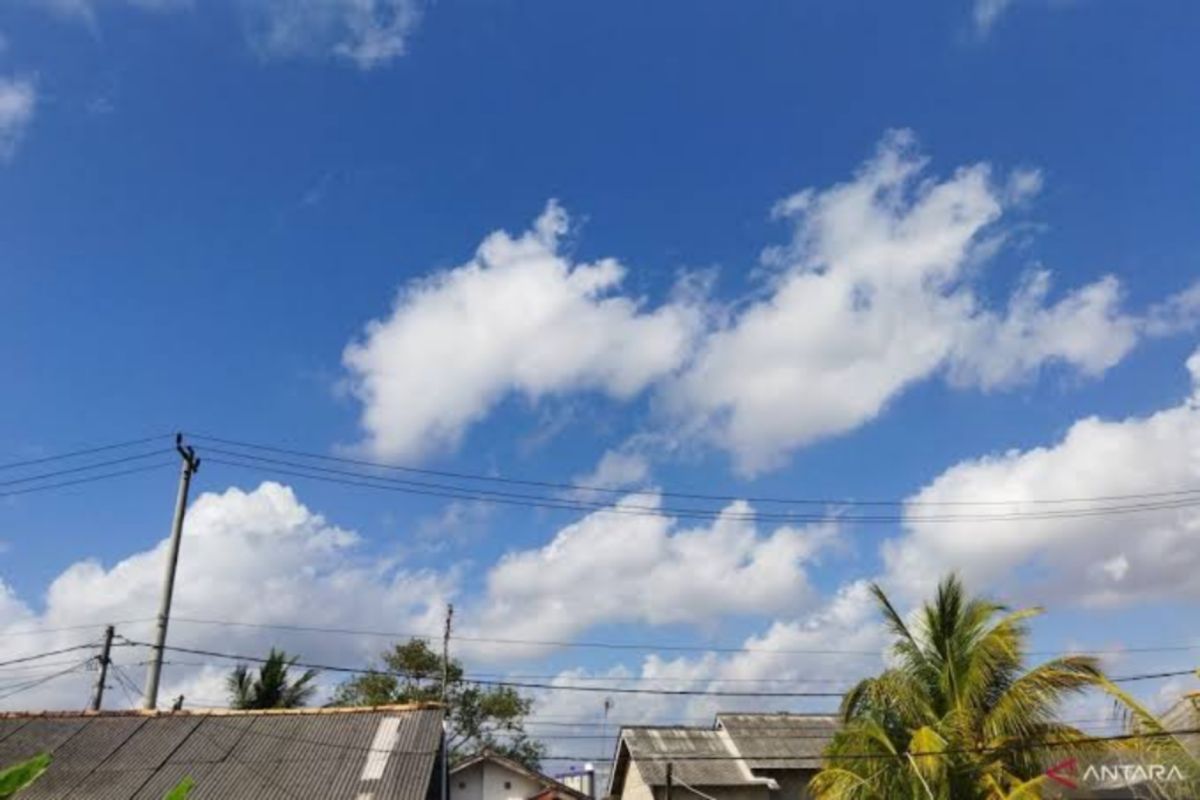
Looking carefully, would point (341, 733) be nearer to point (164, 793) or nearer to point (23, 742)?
point (164, 793)

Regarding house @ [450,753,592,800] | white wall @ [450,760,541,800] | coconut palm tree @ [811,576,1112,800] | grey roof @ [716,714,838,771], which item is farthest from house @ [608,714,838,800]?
coconut palm tree @ [811,576,1112,800]

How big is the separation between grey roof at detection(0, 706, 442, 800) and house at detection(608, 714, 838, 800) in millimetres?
12368

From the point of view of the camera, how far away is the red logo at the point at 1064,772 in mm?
17562

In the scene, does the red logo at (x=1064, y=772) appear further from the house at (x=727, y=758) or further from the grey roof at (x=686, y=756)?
the grey roof at (x=686, y=756)

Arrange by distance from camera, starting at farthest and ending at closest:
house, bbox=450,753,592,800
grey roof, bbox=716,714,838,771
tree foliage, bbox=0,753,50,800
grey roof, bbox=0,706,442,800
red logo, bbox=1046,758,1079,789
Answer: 1. house, bbox=450,753,592,800
2. grey roof, bbox=716,714,838,771
3. red logo, bbox=1046,758,1079,789
4. grey roof, bbox=0,706,442,800
5. tree foliage, bbox=0,753,50,800

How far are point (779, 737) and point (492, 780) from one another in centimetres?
954

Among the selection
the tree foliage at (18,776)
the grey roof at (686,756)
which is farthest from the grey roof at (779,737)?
the tree foliage at (18,776)

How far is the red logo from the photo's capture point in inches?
691

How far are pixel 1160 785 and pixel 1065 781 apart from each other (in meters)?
6.46

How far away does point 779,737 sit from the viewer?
29.8 metres

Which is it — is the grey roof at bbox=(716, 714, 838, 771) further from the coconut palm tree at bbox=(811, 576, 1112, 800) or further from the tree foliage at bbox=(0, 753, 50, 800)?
the tree foliage at bbox=(0, 753, 50, 800)

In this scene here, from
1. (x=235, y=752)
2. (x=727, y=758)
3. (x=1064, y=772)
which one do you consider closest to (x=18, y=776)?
(x=235, y=752)

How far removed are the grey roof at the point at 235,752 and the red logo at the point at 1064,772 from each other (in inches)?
453

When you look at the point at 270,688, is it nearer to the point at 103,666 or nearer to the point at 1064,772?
the point at 103,666
